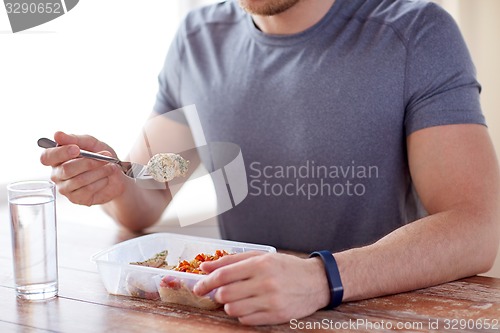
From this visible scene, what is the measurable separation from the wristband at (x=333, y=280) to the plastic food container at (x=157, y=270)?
132 millimetres

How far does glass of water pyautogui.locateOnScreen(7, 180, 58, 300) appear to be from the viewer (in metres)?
1.24

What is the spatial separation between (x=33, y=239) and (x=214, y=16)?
91 cm

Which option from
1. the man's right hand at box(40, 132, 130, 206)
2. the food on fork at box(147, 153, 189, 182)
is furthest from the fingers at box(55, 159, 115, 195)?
the food on fork at box(147, 153, 189, 182)

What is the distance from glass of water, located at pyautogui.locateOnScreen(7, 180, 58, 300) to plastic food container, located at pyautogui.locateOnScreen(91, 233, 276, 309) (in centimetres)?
8

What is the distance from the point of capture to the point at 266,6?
1.73 m

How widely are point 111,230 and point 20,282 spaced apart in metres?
0.47

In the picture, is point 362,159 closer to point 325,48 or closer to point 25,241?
point 325,48

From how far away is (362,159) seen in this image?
5.58 ft

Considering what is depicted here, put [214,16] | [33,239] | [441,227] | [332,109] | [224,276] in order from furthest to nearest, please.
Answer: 1. [214,16]
2. [332,109]
3. [441,227]
4. [33,239]
5. [224,276]

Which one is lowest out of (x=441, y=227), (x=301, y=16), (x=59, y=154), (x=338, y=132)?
(x=441, y=227)

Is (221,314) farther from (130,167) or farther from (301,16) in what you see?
(301,16)

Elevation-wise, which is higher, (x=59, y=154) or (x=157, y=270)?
(x=59, y=154)

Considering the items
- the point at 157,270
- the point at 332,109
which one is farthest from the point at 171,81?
the point at 157,270

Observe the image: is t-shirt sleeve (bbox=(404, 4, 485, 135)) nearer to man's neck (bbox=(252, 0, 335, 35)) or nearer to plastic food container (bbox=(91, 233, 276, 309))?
man's neck (bbox=(252, 0, 335, 35))
